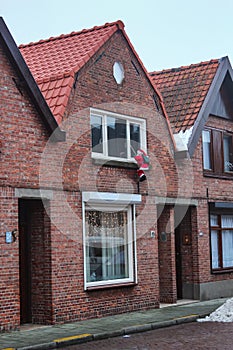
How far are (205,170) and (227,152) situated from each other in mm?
1863

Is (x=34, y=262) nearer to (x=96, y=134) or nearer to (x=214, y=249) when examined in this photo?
(x=96, y=134)

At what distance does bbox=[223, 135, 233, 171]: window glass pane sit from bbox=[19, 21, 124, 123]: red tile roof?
652 centimetres

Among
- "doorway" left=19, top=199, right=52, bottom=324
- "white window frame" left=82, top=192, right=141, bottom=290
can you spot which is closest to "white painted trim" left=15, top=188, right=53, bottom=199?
"doorway" left=19, top=199, right=52, bottom=324

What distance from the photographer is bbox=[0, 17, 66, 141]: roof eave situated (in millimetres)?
14070

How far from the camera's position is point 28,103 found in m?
14.7

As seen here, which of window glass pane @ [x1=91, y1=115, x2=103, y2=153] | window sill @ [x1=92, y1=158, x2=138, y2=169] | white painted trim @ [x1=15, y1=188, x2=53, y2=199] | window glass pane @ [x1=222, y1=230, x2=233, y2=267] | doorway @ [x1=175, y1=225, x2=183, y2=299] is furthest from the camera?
window glass pane @ [x1=222, y1=230, x2=233, y2=267]

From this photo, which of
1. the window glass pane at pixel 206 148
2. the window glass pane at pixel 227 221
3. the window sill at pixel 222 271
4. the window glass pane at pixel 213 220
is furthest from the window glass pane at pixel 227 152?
the window sill at pixel 222 271

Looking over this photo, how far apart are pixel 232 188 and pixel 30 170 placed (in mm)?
9719

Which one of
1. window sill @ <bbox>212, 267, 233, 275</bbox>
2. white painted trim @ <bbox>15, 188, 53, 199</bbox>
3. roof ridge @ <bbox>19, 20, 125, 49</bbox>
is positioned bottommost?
window sill @ <bbox>212, 267, 233, 275</bbox>

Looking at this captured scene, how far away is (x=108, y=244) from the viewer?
55.7 ft

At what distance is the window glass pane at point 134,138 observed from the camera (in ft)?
58.5

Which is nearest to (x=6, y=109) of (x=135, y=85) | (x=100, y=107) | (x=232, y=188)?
(x=100, y=107)

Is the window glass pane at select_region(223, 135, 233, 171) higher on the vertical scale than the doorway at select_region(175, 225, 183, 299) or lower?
higher

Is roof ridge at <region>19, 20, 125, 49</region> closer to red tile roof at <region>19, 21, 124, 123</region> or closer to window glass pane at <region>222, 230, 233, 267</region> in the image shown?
red tile roof at <region>19, 21, 124, 123</region>
